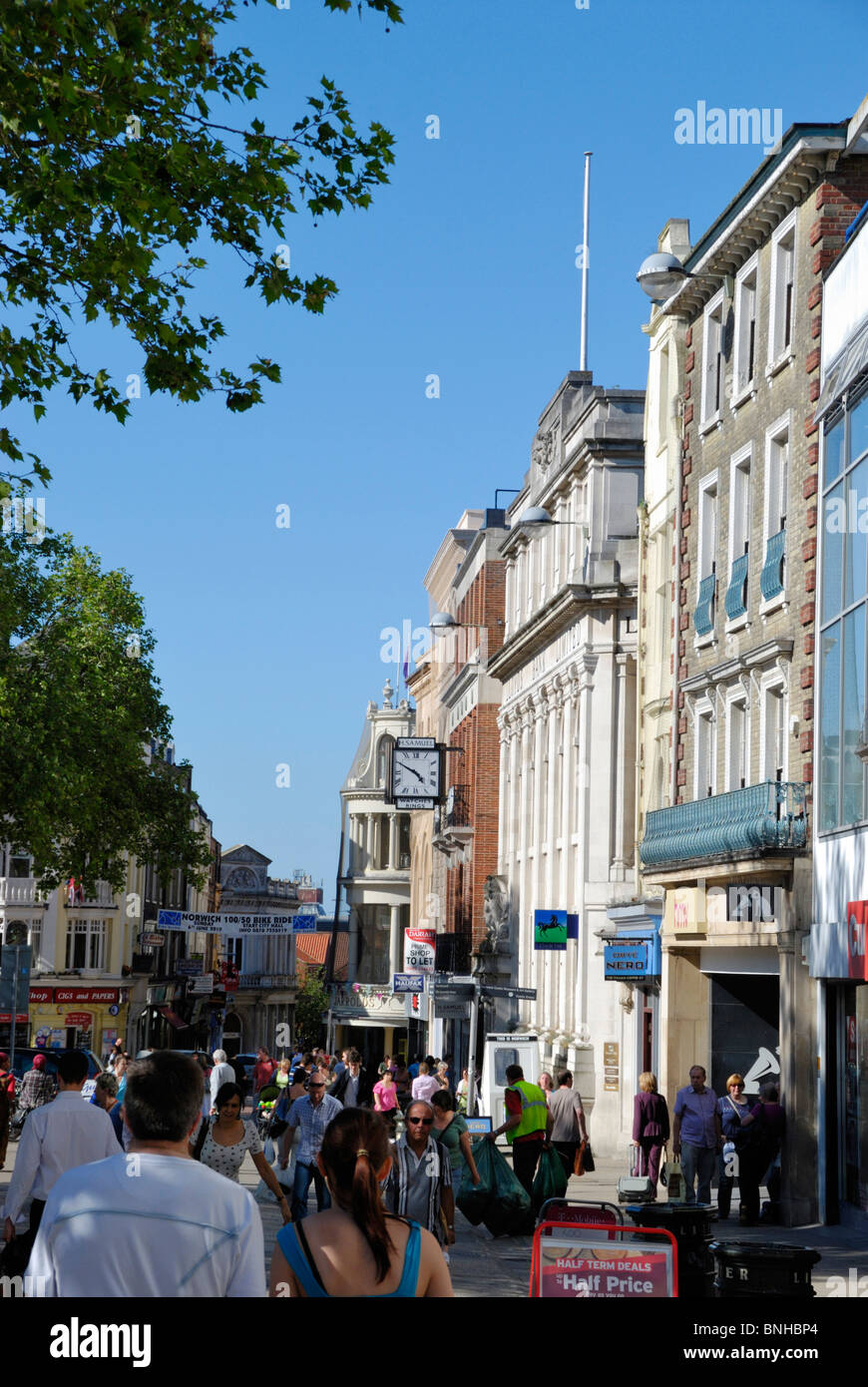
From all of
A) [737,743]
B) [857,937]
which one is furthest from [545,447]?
[857,937]

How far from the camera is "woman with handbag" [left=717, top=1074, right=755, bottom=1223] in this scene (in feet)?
70.1

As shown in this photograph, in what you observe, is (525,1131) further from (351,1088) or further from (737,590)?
(737,590)

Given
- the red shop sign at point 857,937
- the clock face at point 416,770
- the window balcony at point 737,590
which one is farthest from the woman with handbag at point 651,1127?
the clock face at point 416,770

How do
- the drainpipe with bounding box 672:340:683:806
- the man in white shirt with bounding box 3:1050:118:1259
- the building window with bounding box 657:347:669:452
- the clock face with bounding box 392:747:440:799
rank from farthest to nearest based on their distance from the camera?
the clock face with bounding box 392:747:440:799
the building window with bounding box 657:347:669:452
the drainpipe with bounding box 672:340:683:806
the man in white shirt with bounding box 3:1050:118:1259

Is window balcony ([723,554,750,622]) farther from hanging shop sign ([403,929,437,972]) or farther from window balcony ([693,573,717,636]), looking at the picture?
hanging shop sign ([403,929,437,972])

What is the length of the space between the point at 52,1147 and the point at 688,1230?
14.2 ft

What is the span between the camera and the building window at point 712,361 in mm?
27984

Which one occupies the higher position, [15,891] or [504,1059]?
[15,891]

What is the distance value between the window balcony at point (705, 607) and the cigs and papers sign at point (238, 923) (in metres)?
20.1

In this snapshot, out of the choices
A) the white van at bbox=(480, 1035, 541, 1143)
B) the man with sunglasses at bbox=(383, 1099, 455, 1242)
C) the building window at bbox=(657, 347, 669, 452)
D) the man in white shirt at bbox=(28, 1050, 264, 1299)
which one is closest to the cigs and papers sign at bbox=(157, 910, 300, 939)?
the white van at bbox=(480, 1035, 541, 1143)

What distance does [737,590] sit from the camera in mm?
26188

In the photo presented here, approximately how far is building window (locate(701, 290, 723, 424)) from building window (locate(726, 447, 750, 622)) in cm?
142

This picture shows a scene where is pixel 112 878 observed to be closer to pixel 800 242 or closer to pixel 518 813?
pixel 518 813

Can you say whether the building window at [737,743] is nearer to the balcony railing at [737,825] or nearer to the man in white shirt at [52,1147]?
the balcony railing at [737,825]
